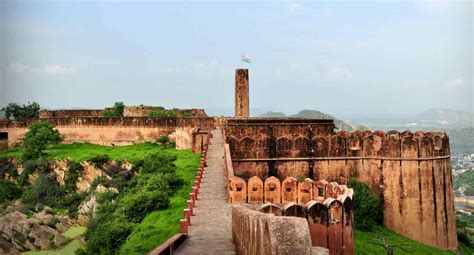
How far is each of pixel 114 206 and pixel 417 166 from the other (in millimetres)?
12329

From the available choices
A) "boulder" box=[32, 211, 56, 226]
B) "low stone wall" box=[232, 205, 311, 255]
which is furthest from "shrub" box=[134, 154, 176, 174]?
"low stone wall" box=[232, 205, 311, 255]

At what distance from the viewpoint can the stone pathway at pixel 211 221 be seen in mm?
10711

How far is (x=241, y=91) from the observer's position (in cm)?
3200

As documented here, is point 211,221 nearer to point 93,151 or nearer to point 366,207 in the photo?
point 366,207

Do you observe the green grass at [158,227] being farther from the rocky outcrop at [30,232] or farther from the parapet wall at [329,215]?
the rocky outcrop at [30,232]

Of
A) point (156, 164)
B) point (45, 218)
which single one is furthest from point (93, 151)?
point (156, 164)

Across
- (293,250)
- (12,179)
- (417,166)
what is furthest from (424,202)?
(12,179)

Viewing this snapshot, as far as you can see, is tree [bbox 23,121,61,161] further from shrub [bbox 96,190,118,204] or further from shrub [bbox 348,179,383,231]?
shrub [bbox 348,179,383,231]

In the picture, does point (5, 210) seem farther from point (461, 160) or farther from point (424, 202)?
point (461, 160)

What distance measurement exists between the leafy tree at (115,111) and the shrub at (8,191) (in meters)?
7.99

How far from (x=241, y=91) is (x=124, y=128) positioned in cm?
Result: 772

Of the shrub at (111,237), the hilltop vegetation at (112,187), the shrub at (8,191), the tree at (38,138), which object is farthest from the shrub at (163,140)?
the shrub at (111,237)

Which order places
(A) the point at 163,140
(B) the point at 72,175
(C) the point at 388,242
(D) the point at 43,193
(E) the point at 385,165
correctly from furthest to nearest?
(A) the point at 163,140 < (B) the point at 72,175 < (D) the point at 43,193 < (E) the point at 385,165 < (C) the point at 388,242

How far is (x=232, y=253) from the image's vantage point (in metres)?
10.2
